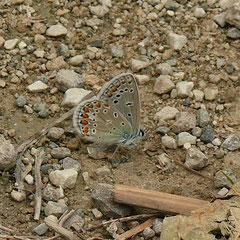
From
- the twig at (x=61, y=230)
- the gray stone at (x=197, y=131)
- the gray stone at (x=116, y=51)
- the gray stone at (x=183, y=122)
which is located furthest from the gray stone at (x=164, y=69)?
the twig at (x=61, y=230)

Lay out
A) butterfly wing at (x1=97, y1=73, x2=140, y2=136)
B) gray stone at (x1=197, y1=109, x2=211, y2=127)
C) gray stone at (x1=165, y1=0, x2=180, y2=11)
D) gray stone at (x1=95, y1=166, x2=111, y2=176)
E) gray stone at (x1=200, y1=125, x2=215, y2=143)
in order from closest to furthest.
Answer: gray stone at (x1=95, y1=166, x2=111, y2=176), butterfly wing at (x1=97, y1=73, x2=140, y2=136), gray stone at (x1=200, y1=125, x2=215, y2=143), gray stone at (x1=197, y1=109, x2=211, y2=127), gray stone at (x1=165, y1=0, x2=180, y2=11)

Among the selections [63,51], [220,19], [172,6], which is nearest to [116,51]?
[63,51]

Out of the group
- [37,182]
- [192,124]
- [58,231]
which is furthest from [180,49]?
[58,231]

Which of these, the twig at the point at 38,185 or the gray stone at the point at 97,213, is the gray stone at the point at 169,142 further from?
the twig at the point at 38,185

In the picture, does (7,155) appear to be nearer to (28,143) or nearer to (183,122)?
(28,143)

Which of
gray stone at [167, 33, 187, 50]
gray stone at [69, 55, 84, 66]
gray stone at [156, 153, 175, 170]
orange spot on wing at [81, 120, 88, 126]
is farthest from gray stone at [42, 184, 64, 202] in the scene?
gray stone at [167, 33, 187, 50]

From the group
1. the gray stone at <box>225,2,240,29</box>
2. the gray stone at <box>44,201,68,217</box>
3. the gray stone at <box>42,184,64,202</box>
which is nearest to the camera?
the gray stone at <box>44,201,68,217</box>

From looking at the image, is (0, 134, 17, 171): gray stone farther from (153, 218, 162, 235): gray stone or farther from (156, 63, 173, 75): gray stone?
(156, 63, 173, 75): gray stone
